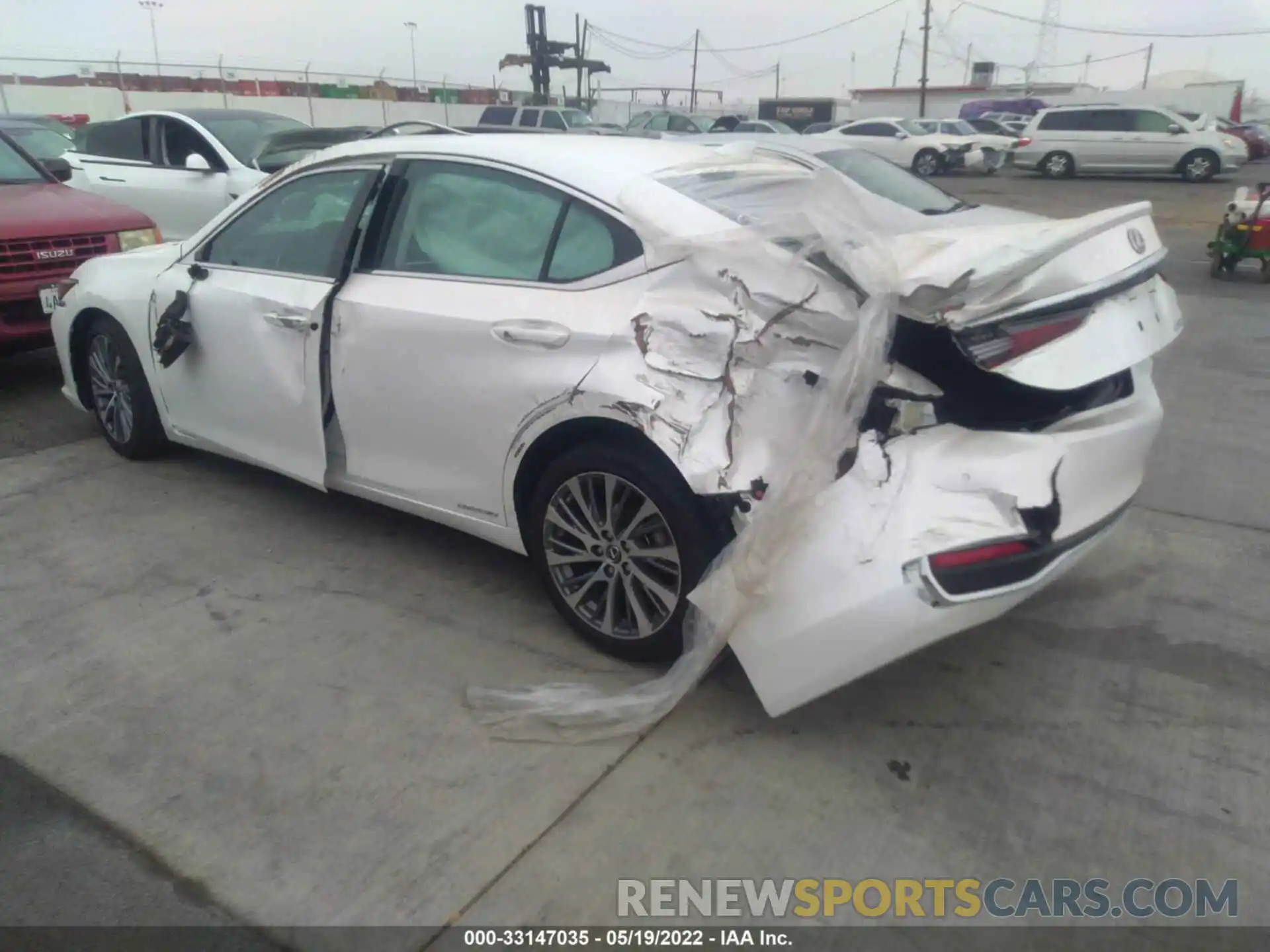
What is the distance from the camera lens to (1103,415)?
2.88m

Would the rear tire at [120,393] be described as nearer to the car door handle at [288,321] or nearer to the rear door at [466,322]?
the car door handle at [288,321]

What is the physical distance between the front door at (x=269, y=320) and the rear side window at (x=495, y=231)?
10.5 inches

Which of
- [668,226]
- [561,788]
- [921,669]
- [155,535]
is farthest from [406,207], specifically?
[921,669]

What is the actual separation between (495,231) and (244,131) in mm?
7267

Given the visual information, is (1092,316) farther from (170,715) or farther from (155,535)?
(155,535)

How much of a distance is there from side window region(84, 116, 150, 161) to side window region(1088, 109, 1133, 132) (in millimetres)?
21709

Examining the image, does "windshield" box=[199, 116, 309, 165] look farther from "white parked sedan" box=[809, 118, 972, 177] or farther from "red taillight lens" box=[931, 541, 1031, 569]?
"white parked sedan" box=[809, 118, 972, 177]

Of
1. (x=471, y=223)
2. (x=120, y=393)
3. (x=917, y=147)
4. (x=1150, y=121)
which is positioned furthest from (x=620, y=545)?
(x=917, y=147)

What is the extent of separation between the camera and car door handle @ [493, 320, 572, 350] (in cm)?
310

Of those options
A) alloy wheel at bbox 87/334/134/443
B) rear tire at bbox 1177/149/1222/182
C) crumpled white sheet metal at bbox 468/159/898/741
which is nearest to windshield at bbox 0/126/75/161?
alloy wheel at bbox 87/334/134/443

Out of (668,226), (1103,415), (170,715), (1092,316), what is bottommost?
(170,715)

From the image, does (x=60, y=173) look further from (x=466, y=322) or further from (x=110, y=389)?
(x=466, y=322)

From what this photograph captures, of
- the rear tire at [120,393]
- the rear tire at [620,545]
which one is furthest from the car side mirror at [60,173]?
the rear tire at [620,545]

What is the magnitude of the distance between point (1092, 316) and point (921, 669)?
1232mm
